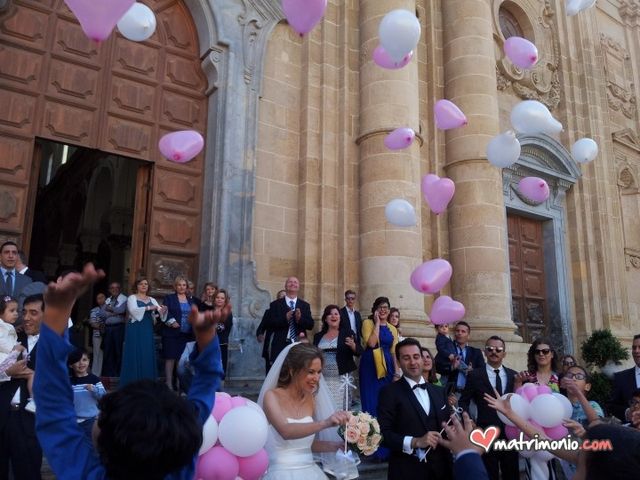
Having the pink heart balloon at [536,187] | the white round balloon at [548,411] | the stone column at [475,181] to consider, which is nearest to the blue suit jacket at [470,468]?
the white round balloon at [548,411]

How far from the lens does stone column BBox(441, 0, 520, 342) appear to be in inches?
415

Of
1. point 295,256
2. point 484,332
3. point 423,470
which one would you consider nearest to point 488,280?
point 484,332

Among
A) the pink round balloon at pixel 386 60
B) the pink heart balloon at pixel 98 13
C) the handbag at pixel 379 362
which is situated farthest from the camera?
the pink round balloon at pixel 386 60

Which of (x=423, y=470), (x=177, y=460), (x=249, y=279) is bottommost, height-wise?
(x=423, y=470)

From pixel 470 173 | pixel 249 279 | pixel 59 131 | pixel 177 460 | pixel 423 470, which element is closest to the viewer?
pixel 177 460

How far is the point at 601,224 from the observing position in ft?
46.9

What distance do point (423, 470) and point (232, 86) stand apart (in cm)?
724

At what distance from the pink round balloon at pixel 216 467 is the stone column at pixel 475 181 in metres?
7.60

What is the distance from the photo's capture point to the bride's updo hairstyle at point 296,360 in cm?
376

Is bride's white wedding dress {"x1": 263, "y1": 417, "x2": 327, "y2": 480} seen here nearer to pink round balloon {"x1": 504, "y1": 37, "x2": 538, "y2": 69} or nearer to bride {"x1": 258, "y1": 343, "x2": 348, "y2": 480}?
bride {"x1": 258, "y1": 343, "x2": 348, "y2": 480}

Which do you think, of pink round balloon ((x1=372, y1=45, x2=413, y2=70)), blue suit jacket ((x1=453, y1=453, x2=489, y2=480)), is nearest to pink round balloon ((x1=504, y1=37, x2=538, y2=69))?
pink round balloon ((x1=372, y1=45, x2=413, y2=70))

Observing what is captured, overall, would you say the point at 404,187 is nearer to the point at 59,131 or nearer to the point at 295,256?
the point at 295,256

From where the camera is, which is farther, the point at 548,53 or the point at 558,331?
the point at 548,53

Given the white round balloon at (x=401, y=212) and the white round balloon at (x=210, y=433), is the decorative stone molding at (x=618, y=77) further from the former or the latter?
the white round balloon at (x=210, y=433)
